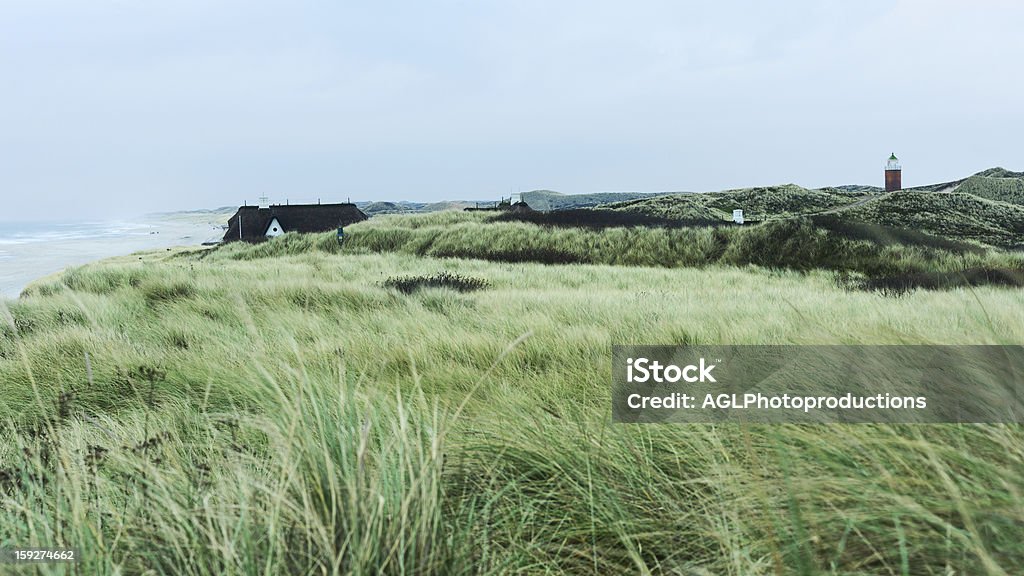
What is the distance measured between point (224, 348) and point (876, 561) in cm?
→ 396

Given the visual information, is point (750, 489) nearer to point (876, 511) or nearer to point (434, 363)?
point (876, 511)

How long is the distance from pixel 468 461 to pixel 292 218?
41002mm

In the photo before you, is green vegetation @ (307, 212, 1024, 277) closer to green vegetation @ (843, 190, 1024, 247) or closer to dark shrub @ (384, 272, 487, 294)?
dark shrub @ (384, 272, 487, 294)

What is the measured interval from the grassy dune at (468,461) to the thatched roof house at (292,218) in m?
35.5

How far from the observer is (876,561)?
1645mm

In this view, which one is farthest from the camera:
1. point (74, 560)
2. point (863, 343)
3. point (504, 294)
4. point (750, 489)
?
point (504, 294)

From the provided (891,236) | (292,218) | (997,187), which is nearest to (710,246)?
(891,236)

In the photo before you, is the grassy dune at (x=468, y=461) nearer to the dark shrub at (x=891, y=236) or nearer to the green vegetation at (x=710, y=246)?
the green vegetation at (x=710, y=246)

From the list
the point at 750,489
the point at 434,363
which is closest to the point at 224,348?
the point at 434,363

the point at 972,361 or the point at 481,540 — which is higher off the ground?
the point at 972,361

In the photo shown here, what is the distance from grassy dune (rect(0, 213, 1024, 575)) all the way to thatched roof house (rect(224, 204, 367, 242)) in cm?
3553

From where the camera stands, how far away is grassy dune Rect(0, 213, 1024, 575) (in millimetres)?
1594

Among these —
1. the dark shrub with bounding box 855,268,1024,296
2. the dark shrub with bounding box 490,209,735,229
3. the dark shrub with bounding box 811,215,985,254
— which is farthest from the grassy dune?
the dark shrub with bounding box 490,209,735,229

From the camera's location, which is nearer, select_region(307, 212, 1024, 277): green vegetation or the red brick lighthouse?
select_region(307, 212, 1024, 277): green vegetation
